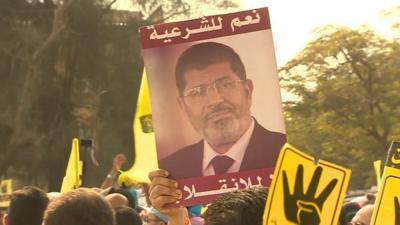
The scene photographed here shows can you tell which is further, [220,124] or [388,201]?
[220,124]

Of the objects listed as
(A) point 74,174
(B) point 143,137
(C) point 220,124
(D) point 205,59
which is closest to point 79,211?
(C) point 220,124

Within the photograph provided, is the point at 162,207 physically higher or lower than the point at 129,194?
higher

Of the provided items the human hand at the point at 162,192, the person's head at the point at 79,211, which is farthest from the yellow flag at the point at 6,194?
the person's head at the point at 79,211

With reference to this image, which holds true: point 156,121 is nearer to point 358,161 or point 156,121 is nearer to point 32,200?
point 32,200

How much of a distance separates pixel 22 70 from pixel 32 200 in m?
25.1

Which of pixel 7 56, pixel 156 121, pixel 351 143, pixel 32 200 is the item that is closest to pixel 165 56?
pixel 156 121

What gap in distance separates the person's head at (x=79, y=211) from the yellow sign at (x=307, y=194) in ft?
1.85

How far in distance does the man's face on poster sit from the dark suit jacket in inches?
2.2

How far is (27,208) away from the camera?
11.7 feet

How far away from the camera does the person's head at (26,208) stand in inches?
139

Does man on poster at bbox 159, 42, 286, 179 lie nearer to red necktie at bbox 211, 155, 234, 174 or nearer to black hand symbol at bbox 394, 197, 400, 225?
red necktie at bbox 211, 155, 234, 174

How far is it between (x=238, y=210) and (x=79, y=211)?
50 cm

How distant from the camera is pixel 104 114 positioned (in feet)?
95.7

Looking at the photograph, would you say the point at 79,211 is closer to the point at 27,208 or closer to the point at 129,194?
the point at 27,208
